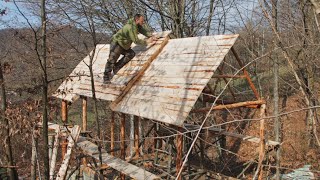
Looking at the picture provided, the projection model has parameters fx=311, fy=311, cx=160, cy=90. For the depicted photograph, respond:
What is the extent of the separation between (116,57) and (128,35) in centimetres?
73

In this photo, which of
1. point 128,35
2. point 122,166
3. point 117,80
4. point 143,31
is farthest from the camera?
point 143,31

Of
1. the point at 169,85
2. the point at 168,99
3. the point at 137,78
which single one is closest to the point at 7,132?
the point at 168,99

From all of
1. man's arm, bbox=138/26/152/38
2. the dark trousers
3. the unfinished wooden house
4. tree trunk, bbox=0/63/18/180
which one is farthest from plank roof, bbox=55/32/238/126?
tree trunk, bbox=0/63/18/180

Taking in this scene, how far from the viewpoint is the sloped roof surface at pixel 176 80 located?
5.95 metres

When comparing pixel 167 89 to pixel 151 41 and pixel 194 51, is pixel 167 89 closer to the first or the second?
pixel 194 51

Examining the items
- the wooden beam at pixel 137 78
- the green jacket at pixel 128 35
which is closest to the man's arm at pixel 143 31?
the green jacket at pixel 128 35

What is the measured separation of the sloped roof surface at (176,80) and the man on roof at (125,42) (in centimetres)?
92

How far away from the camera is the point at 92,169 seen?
9031 mm

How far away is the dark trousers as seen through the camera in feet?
28.3

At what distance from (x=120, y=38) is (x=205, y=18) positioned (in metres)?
6.52

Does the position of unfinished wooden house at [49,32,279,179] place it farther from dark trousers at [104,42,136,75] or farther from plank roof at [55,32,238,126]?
dark trousers at [104,42,136,75]

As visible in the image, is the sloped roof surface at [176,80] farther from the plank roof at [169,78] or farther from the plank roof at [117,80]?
the plank roof at [117,80]

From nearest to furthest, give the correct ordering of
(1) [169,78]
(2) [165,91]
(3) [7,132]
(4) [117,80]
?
1. (3) [7,132]
2. (2) [165,91]
3. (1) [169,78]
4. (4) [117,80]

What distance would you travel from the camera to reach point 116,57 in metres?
8.71
